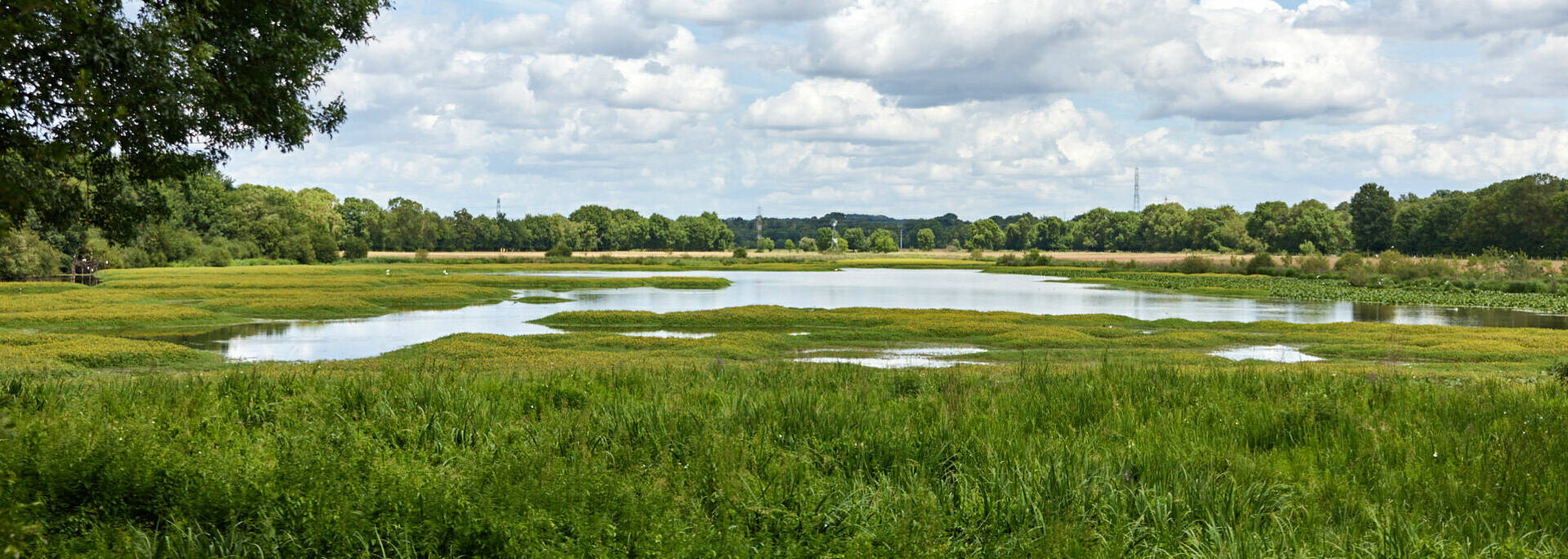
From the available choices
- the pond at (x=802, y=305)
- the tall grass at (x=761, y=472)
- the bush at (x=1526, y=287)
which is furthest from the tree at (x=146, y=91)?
the bush at (x=1526, y=287)

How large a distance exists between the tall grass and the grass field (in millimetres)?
29

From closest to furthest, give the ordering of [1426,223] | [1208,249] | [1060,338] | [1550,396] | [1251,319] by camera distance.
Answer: [1550,396] < [1060,338] < [1251,319] < [1426,223] < [1208,249]

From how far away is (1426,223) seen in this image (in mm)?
120812

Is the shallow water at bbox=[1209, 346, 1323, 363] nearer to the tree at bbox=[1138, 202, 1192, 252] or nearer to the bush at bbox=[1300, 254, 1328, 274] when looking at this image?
the bush at bbox=[1300, 254, 1328, 274]

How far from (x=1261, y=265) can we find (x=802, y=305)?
62479 mm

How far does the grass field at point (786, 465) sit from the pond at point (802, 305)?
16.5 metres

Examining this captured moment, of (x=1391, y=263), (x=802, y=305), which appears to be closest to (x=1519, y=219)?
(x=1391, y=263)

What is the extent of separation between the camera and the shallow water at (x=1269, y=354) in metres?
24.3

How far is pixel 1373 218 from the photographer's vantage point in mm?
131000

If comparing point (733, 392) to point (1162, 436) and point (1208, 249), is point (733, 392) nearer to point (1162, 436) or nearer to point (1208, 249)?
point (1162, 436)

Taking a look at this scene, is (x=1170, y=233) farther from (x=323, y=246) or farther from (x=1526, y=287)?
(x=323, y=246)

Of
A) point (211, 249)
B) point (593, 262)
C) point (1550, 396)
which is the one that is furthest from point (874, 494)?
point (593, 262)

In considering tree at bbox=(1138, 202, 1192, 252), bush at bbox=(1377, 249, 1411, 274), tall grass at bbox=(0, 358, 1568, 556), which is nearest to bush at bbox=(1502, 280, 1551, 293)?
bush at bbox=(1377, 249, 1411, 274)

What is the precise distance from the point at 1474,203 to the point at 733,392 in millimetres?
130294
